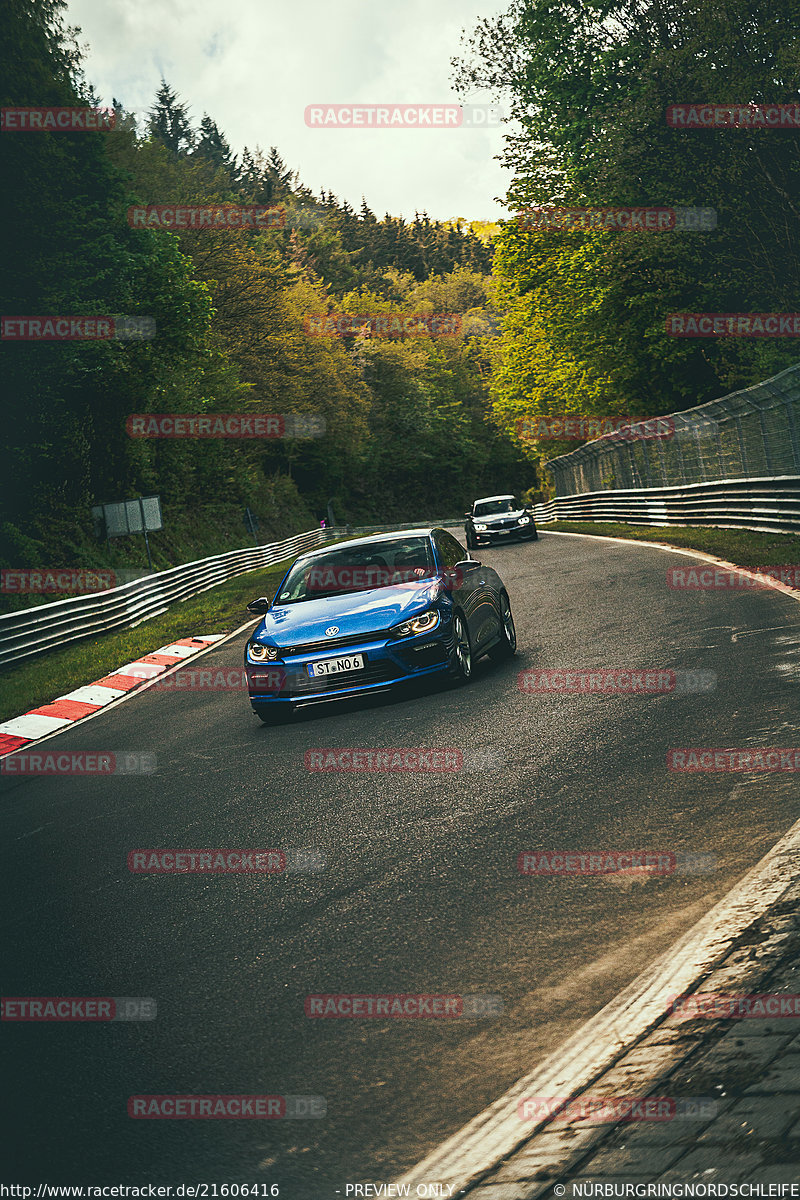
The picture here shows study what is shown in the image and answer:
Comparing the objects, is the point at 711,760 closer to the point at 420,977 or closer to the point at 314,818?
the point at 314,818

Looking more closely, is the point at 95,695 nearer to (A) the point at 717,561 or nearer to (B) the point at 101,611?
(B) the point at 101,611

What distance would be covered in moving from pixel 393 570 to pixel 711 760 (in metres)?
4.86

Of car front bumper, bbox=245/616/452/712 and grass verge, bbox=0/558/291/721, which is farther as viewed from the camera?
grass verge, bbox=0/558/291/721

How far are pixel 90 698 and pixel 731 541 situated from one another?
11.1 metres

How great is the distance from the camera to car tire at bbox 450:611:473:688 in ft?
30.9

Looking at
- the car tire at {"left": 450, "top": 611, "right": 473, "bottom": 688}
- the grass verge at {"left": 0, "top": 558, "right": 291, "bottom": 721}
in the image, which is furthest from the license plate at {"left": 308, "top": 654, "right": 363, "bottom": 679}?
the grass verge at {"left": 0, "top": 558, "right": 291, "bottom": 721}

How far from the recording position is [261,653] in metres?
9.44

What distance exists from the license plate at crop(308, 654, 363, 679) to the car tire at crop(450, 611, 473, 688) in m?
0.83

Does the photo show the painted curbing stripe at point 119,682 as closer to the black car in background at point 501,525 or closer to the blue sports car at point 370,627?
the blue sports car at point 370,627

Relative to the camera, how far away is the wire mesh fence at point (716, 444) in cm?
1792

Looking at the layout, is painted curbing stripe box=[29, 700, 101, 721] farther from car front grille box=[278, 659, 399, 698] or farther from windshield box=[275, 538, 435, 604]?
car front grille box=[278, 659, 399, 698]

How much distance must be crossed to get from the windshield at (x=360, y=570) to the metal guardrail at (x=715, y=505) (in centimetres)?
827

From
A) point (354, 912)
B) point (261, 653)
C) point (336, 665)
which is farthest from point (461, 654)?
point (354, 912)

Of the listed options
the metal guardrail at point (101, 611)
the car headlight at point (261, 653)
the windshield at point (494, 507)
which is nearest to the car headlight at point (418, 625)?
the car headlight at point (261, 653)
